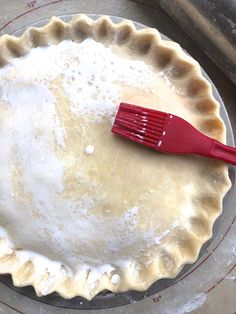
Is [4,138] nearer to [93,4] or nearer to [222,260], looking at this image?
[93,4]

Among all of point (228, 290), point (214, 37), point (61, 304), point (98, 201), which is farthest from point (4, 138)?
point (228, 290)

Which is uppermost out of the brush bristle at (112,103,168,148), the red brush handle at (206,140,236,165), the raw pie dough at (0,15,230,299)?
the red brush handle at (206,140,236,165)

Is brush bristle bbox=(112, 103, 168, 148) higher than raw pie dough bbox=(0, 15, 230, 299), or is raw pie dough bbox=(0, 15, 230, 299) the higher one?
brush bristle bbox=(112, 103, 168, 148)

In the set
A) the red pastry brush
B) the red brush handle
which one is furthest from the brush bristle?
the red brush handle

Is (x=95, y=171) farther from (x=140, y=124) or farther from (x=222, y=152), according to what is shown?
(x=222, y=152)

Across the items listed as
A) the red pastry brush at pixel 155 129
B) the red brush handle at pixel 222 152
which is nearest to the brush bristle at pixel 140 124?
the red pastry brush at pixel 155 129

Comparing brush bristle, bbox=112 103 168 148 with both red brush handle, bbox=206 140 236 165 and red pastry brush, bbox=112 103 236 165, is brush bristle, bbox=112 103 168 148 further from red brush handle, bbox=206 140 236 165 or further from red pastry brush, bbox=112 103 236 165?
red brush handle, bbox=206 140 236 165
